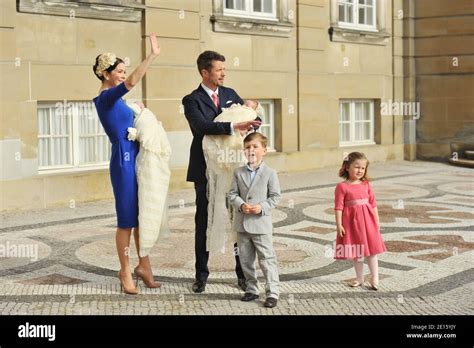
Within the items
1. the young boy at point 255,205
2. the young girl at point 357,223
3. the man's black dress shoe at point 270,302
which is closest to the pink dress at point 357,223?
the young girl at point 357,223

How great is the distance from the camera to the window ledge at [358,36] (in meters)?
17.1

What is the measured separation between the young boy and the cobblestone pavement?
237 mm

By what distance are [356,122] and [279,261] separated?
418 inches

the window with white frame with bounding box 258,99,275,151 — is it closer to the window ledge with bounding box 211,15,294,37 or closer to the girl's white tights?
the window ledge with bounding box 211,15,294,37

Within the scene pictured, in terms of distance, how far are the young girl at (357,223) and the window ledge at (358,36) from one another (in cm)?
1049

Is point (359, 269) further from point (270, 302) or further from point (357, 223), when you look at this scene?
point (270, 302)

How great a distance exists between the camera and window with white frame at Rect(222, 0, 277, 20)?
1498cm

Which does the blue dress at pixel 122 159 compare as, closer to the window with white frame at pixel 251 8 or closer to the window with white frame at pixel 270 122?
the window with white frame at pixel 251 8

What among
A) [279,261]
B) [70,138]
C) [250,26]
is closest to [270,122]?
[250,26]

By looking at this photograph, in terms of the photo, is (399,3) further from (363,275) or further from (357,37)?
(363,275)

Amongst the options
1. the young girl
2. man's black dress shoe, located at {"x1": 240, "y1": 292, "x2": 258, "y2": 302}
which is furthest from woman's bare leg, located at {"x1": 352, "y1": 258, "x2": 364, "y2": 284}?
man's black dress shoe, located at {"x1": 240, "y1": 292, "x2": 258, "y2": 302}

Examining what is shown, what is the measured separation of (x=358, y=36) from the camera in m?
17.7

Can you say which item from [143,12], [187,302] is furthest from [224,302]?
[143,12]

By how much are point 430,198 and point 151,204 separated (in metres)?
7.06
